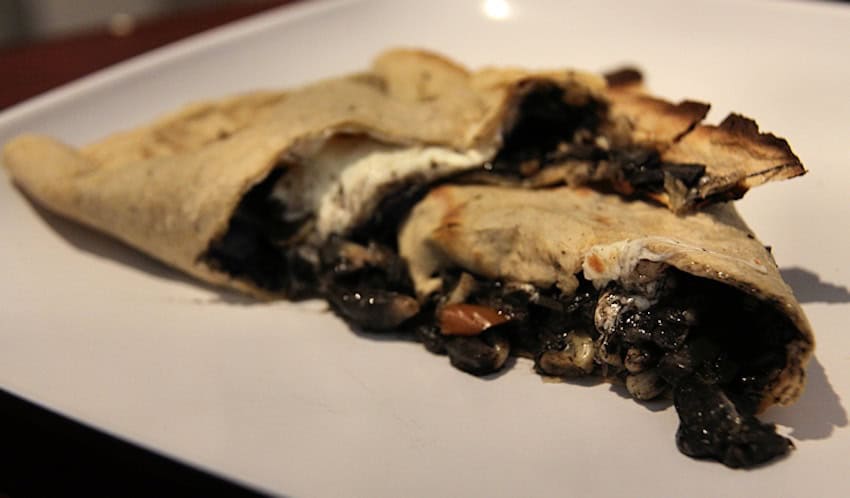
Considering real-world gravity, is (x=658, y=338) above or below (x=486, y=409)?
above

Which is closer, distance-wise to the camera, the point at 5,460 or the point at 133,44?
the point at 5,460

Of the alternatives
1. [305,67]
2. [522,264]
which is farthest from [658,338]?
[305,67]

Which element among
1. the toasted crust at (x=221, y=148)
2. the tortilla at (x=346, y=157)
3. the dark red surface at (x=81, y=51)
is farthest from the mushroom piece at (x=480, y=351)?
the dark red surface at (x=81, y=51)

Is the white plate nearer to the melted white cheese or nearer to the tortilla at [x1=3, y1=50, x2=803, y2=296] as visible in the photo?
the tortilla at [x1=3, y1=50, x2=803, y2=296]

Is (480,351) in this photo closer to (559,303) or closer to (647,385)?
(559,303)

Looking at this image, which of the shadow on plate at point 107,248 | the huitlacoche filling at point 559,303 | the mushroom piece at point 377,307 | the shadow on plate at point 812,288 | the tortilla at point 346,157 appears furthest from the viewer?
the shadow on plate at point 107,248

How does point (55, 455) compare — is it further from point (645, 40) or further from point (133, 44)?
point (133, 44)

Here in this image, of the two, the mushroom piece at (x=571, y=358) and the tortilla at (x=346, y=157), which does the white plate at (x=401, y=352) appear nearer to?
the mushroom piece at (x=571, y=358)

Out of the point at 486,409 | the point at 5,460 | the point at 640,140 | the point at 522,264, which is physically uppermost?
the point at 640,140
